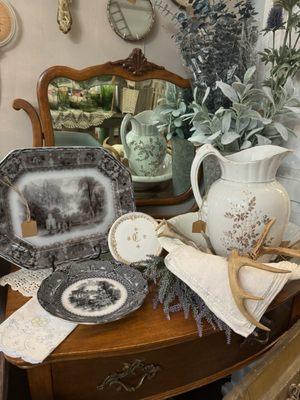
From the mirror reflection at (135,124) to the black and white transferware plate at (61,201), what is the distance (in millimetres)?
101

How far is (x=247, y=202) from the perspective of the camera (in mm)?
618

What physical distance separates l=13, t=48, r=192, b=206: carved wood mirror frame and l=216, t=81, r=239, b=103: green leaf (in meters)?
0.23

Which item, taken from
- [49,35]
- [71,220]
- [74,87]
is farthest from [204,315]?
[49,35]

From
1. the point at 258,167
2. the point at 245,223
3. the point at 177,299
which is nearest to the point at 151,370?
the point at 177,299

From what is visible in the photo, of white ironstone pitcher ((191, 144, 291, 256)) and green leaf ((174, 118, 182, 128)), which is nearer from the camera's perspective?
white ironstone pitcher ((191, 144, 291, 256))

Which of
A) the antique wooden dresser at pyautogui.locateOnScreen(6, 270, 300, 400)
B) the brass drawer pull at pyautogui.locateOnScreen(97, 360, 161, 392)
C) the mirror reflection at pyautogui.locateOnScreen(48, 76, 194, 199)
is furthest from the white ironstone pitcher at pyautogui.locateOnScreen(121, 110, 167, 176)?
the brass drawer pull at pyautogui.locateOnScreen(97, 360, 161, 392)

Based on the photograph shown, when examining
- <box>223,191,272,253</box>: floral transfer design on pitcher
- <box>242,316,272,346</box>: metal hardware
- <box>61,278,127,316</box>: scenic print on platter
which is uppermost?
<box>223,191,272,253</box>: floral transfer design on pitcher

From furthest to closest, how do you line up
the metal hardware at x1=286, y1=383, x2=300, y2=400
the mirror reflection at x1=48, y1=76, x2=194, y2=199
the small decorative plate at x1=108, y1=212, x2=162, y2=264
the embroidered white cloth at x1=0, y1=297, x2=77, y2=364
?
the mirror reflection at x1=48, y1=76, x2=194, y2=199, the small decorative plate at x1=108, y1=212, x2=162, y2=264, the metal hardware at x1=286, y1=383, x2=300, y2=400, the embroidered white cloth at x1=0, y1=297, x2=77, y2=364

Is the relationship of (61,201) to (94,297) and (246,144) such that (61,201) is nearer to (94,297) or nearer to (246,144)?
(94,297)

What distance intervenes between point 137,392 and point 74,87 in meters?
0.74

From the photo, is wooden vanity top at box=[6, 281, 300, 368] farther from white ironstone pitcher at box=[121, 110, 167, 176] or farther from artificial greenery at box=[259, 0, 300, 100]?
artificial greenery at box=[259, 0, 300, 100]

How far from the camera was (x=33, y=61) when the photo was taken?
784 millimetres

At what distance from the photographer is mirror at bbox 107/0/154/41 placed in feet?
2.74

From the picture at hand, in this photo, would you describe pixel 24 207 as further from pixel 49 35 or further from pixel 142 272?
pixel 49 35
